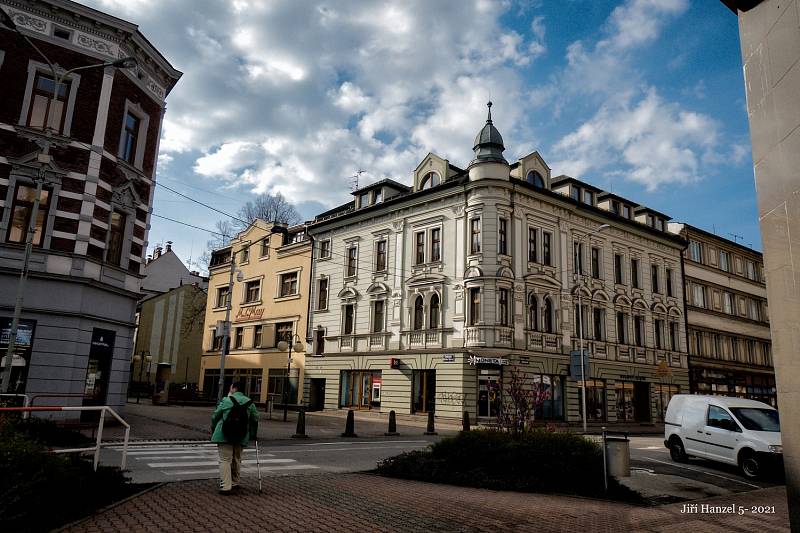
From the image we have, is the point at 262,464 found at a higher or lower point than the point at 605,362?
lower

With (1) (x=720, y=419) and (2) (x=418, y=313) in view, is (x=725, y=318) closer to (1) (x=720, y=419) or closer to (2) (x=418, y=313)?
(2) (x=418, y=313)

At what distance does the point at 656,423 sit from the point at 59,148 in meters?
35.2

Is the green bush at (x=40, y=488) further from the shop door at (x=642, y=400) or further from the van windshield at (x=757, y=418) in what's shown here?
the shop door at (x=642, y=400)

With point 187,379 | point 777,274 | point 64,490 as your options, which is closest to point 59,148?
point 64,490

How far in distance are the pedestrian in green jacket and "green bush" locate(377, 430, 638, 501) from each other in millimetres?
3819

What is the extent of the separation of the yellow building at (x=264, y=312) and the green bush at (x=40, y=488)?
100 ft

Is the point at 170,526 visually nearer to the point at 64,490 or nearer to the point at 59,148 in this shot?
the point at 64,490

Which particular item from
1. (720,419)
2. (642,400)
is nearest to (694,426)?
(720,419)

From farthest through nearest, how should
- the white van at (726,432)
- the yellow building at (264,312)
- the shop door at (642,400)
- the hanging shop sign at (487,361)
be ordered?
the yellow building at (264,312)
the shop door at (642,400)
the hanging shop sign at (487,361)
the white van at (726,432)

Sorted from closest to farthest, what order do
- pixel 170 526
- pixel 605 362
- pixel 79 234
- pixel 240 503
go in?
pixel 170 526 < pixel 240 503 < pixel 79 234 < pixel 605 362

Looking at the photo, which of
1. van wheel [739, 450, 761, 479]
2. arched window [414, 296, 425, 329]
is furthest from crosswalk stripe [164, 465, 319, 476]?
arched window [414, 296, 425, 329]

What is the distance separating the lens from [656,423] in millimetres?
35688

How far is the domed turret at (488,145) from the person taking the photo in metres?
31.0

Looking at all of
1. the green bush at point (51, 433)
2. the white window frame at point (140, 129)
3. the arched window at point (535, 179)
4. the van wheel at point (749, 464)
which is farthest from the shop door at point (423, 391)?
the green bush at point (51, 433)
